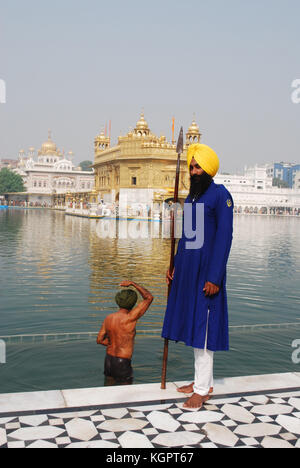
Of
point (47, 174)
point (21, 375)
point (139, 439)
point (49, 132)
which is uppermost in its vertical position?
point (49, 132)

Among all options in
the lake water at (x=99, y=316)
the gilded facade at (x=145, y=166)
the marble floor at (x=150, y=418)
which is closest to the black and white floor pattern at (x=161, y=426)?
the marble floor at (x=150, y=418)

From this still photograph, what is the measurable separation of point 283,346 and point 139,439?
3.23 m

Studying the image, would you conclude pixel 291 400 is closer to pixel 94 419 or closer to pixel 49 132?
pixel 94 419

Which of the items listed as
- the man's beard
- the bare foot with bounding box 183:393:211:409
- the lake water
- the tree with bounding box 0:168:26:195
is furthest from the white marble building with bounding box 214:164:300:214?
the bare foot with bounding box 183:393:211:409

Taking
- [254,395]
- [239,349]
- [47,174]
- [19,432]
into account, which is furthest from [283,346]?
[47,174]

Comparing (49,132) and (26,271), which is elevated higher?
(49,132)

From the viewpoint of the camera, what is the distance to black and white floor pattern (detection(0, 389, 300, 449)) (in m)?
2.67

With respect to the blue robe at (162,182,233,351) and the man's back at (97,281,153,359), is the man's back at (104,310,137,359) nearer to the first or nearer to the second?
the man's back at (97,281,153,359)

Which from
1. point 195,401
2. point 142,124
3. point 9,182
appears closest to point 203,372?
point 195,401

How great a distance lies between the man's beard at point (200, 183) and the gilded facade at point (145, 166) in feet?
122

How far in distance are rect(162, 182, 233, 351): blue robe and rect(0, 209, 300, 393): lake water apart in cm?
130

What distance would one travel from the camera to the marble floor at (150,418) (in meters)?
2.70

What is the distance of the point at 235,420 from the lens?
3023mm

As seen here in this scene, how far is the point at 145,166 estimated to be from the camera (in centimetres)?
4256
